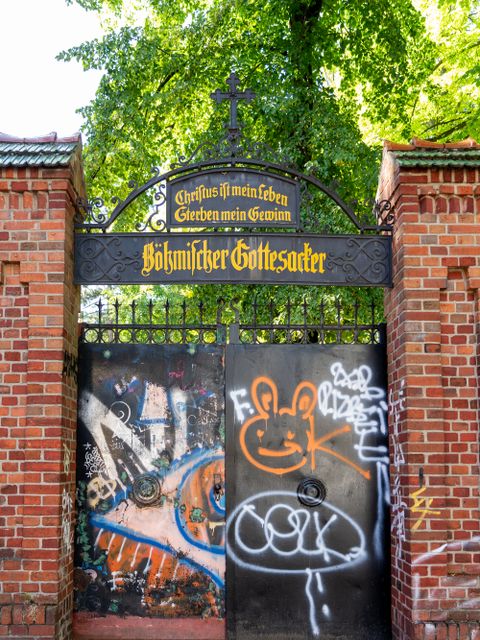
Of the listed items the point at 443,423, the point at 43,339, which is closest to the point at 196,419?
the point at 43,339

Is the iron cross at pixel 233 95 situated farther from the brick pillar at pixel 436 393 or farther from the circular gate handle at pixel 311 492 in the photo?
the circular gate handle at pixel 311 492

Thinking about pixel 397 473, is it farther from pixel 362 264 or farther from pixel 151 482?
pixel 151 482

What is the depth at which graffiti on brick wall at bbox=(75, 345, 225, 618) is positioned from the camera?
20.0 feet

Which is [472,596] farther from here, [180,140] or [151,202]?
[180,140]

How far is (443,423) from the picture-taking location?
5672 millimetres

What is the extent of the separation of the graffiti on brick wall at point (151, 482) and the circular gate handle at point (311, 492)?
656 mm

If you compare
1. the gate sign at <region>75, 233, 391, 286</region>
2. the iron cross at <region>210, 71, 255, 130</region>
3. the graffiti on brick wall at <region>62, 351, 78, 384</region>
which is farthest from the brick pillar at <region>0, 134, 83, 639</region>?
the iron cross at <region>210, 71, 255, 130</region>

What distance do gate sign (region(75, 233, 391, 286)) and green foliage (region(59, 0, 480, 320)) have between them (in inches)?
214

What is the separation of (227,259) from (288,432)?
1.54 m

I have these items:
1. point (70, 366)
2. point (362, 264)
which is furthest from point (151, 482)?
point (362, 264)

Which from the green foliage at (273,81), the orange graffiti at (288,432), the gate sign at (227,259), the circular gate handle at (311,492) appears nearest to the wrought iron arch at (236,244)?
the gate sign at (227,259)

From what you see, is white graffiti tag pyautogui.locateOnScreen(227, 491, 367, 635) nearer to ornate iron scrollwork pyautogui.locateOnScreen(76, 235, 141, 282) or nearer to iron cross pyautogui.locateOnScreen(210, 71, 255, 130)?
ornate iron scrollwork pyautogui.locateOnScreen(76, 235, 141, 282)

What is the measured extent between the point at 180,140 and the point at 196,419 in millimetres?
9522

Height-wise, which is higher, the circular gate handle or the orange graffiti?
the orange graffiti
